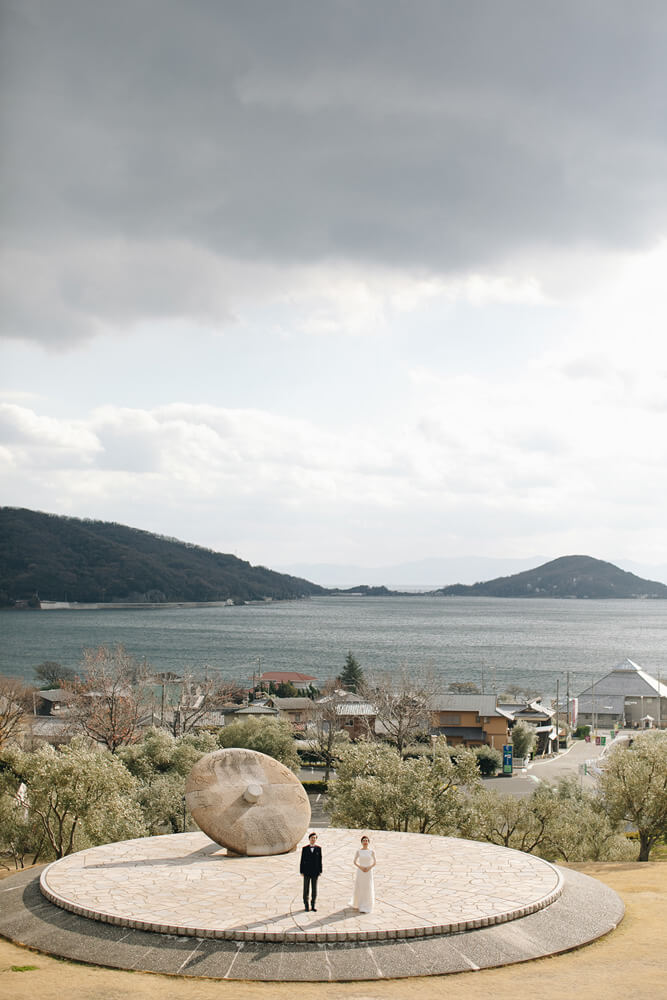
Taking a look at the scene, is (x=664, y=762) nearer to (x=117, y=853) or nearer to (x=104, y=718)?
(x=117, y=853)

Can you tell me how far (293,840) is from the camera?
20328 millimetres

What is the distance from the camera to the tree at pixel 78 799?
24.8 meters

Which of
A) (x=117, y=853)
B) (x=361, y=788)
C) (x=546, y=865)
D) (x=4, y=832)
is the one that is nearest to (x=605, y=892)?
(x=546, y=865)

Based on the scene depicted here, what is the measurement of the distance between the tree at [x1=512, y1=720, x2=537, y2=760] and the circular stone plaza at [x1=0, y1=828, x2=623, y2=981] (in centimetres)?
5097

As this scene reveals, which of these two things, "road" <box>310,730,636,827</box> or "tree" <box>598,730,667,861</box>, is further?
"road" <box>310,730,636,827</box>

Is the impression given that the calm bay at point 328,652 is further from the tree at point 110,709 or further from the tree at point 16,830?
the tree at point 16,830

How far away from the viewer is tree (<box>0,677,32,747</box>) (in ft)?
159

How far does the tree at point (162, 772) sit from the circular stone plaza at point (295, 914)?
1149 centimetres

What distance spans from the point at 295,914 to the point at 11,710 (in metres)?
48.1

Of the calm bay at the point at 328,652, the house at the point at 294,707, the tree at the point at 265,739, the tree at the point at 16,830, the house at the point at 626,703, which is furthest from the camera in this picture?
the calm bay at the point at 328,652

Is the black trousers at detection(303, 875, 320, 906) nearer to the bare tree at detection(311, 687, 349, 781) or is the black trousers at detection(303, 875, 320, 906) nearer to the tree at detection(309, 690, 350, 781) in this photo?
the bare tree at detection(311, 687, 349, 781)

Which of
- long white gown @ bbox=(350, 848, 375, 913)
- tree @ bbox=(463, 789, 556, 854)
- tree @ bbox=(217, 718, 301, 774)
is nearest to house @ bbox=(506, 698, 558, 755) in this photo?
tree @ bbox=(217, 718, 301, 774)

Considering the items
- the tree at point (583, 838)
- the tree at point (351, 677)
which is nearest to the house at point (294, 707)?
the tree at point (351, 677)

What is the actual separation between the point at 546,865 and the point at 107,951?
419 inches
